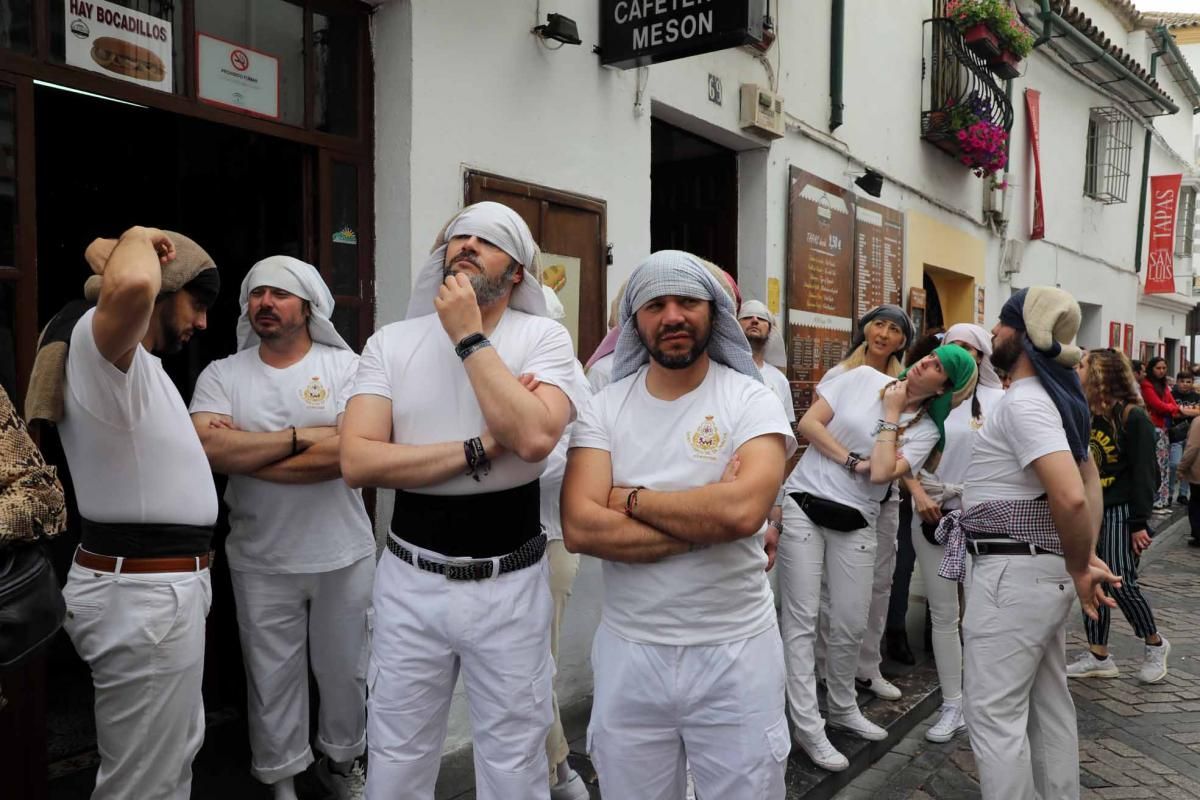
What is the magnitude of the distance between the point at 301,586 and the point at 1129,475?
513 cm

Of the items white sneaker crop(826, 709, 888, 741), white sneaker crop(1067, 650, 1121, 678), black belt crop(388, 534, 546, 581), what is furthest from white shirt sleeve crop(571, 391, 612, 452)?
white sneaker crop(1067, 650, 1121, 678)

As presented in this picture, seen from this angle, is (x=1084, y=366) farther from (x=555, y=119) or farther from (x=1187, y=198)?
(x=1187, y=198)

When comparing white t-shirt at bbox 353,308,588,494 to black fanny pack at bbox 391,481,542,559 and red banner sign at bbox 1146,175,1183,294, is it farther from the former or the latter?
red banner sign at bbox 1146,175,1183,294

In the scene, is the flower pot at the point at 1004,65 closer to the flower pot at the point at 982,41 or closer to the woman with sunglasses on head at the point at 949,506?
the flower pot at the point at 982,41

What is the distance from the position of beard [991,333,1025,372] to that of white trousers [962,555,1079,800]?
72cm

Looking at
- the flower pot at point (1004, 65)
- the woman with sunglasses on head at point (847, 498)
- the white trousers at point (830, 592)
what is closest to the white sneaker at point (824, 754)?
the woman with sunglasses on head at point (847, 498)

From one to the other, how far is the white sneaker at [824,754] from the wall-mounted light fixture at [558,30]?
11.5ft

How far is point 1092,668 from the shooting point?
575 cm

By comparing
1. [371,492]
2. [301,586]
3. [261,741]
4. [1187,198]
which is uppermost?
[1187,198]

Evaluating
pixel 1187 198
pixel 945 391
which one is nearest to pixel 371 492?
pixel 945 391

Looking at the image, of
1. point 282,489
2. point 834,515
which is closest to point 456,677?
point 282,489

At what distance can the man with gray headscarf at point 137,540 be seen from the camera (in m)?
2.43

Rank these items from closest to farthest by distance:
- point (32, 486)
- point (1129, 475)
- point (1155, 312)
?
point (32, 486) → point (1129, 475) → point (1155, 312)

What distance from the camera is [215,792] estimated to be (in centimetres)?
360
